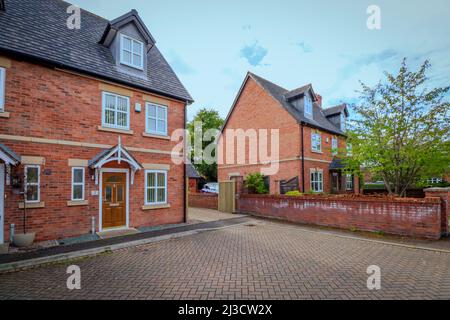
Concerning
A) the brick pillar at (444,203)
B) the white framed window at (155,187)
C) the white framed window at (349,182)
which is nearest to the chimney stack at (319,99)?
the white framed window at (349,182)

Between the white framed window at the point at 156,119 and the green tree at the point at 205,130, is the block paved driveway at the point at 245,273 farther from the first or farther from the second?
the green tree at the point at 205,130

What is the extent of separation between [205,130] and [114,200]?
30.1m

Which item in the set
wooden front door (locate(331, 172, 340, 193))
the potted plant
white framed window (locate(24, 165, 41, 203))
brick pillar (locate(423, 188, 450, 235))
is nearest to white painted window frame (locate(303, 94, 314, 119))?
wooden front door (locate(331, 172, 340, 193))

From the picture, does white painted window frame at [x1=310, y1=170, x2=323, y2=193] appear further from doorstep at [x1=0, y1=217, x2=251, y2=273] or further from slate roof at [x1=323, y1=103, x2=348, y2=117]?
doorstep at [x1=0, y1=217, x2=251, y2=273]

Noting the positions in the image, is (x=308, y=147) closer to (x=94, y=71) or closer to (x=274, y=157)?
Result: (x=274, y=157)

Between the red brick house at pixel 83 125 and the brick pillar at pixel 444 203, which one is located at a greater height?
the red brick house at pixel 83 125

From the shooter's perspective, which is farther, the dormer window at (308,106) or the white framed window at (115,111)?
the dormer window at (308,106)

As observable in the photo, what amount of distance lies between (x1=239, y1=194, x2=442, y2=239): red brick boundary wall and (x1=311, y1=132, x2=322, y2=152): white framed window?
7.58 metres

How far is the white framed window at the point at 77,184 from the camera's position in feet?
29.5

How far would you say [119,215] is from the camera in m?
10.2

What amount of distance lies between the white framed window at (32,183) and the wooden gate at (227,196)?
10908 millimetres

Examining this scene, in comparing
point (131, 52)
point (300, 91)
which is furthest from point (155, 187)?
point (300, 91)

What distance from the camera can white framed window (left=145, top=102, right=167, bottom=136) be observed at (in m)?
11.3

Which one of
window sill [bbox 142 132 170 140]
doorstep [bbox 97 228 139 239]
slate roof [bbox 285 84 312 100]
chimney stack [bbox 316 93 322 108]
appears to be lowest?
doorstep [bbox 97 228 139 239]
